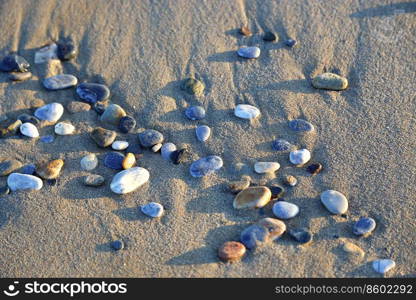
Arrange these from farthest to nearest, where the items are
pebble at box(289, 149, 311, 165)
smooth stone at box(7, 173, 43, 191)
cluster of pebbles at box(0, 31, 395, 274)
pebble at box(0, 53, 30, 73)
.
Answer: pebble at box(0, 53, 30, 73), pebble at box(289, 149, 311, 165), smooth stone at box(7, 173, 43, 191), cluster of pebbles at box(0, 31, 395, 274)

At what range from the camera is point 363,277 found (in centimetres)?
222

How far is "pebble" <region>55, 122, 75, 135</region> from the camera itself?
2.76 m

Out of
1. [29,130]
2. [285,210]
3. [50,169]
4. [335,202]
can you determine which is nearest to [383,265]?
[335,202]

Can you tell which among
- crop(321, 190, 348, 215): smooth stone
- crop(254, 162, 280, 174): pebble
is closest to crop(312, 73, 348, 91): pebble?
crop(254, 162, 280, 174): pebble

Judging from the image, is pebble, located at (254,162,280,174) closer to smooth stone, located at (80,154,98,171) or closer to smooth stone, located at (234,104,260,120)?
smooth stone, located at (234,104,260,120)

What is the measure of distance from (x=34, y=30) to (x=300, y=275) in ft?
7.53

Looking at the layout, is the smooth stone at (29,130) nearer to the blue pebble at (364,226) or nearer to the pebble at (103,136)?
the pebble at (103,136)

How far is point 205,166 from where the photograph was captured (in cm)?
259

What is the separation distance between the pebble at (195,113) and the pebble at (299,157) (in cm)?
56

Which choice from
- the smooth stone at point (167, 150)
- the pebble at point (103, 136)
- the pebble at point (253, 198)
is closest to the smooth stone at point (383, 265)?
the pebble at point (253, 198)

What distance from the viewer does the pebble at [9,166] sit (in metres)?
2.57

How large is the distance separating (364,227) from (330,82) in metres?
0.95

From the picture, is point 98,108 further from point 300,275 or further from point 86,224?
point 300,275

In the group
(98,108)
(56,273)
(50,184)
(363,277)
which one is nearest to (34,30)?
(98,108)
